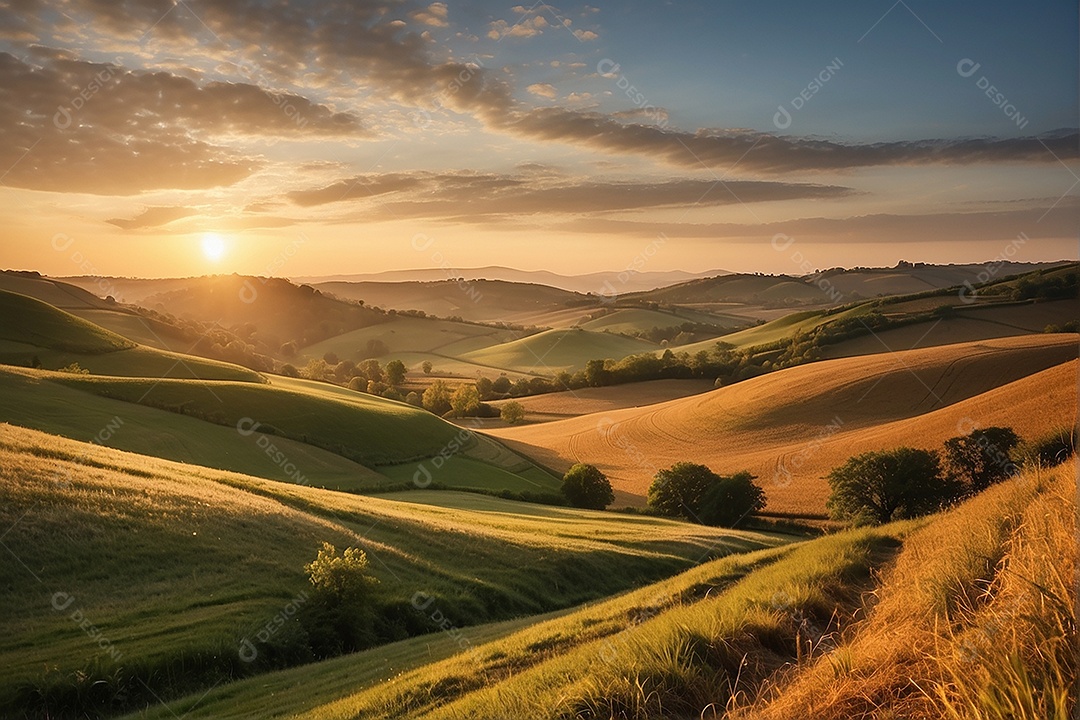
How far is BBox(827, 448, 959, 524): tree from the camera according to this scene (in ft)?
147

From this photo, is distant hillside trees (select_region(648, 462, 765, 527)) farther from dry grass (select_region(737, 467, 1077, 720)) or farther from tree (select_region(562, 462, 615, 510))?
dry grass (select_region(737, 467, 1077, 720))

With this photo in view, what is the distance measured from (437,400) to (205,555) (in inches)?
3608

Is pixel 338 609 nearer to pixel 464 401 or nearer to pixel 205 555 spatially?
pixel 205 555

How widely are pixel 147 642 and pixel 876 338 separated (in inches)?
4350

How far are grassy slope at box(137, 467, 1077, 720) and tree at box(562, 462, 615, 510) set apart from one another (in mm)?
48364

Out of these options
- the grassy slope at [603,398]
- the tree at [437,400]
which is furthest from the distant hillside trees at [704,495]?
the tree at [437,400]

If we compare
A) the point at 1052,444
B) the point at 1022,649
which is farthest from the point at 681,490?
the point at 1022,649

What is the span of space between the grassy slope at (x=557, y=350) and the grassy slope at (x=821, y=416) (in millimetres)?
68898

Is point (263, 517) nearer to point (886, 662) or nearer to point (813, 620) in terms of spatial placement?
point (813, 620)

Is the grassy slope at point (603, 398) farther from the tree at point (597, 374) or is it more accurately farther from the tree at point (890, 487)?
the tree at point (890, 487)

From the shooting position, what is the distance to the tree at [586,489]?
59.7 m

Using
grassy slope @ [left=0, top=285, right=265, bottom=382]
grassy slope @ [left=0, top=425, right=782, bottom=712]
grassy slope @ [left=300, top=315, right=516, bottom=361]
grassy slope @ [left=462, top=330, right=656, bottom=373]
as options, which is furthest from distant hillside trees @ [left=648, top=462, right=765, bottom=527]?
grassy slope @ [left=300, top=315, right=516, bottom=361]

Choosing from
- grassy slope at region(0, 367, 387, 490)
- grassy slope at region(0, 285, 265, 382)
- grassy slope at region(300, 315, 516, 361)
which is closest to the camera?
grassy slope at region(0, 367, 387, 490)

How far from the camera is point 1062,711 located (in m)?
3.48
